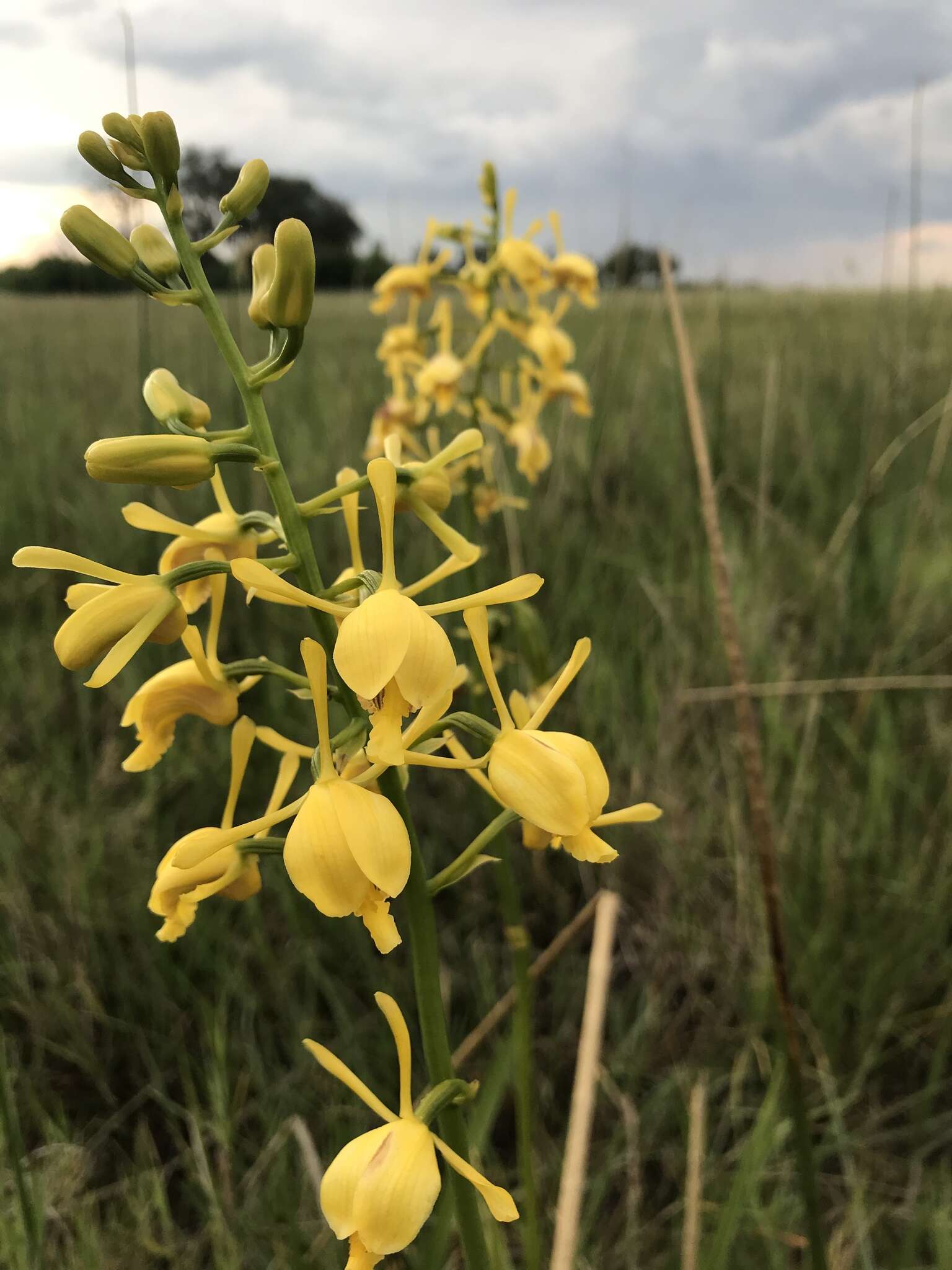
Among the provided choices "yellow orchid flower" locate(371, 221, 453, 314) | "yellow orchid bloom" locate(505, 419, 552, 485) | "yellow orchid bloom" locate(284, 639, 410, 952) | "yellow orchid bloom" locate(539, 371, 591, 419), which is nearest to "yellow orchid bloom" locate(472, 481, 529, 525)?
"yellow orchid bloom" locate(505, 419, 552, 485)

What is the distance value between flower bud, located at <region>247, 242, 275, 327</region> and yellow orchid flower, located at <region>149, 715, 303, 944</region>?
1.34ft

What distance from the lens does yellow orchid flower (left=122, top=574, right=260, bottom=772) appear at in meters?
0.97

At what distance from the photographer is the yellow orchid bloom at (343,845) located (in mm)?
781

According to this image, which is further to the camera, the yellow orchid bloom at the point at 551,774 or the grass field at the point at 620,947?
the grass field at the point at 620,947

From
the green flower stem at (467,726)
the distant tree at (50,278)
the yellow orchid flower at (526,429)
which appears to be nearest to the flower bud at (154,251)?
the green flower stem at (467,726)

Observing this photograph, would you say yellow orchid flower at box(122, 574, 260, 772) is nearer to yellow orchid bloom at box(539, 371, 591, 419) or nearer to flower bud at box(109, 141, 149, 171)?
flower bud at box(109, 141, 149, 171)

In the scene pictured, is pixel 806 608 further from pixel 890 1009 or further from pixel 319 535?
pixel 319 535

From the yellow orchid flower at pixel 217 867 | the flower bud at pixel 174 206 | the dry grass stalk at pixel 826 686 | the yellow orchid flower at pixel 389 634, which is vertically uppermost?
the flower bud at pixel 174 206

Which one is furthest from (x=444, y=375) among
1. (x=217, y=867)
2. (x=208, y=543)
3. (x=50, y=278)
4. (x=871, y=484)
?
(x=50, y=278)

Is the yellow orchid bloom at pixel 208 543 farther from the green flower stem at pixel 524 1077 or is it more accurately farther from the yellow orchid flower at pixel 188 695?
the green flower stem at pixel 524 1077

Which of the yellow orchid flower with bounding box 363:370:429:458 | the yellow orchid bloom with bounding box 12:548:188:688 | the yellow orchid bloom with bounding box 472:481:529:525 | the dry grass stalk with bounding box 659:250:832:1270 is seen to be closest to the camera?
the yellow orchid bloom with bounding box 12:548:188:688

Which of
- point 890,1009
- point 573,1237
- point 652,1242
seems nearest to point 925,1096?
point 890,1009

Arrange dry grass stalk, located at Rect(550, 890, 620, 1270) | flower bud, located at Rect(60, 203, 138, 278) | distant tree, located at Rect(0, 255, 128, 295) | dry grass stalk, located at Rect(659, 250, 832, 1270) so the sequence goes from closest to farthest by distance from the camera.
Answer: dry grass stalk, located at Rect(550, 890, 620, 1270) → flower bud, located at Rect(60, 203, 138, 278) → dry grass stalk, located at Rect(659, 250, 832, 1270) → distant tree, located at Rect(0, 255, 128, 295)

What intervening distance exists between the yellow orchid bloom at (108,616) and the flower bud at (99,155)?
1.44ft
